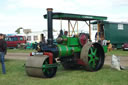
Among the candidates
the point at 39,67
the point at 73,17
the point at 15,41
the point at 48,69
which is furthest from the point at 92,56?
the point at 15,41

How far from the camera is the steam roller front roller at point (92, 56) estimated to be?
26.2 ft

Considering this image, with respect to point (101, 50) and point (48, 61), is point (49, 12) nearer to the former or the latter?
point (48, 61)

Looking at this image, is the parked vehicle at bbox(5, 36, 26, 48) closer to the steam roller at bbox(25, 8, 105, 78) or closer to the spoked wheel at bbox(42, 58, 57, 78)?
the steam roller at bbox(25, 8, 105, 78)

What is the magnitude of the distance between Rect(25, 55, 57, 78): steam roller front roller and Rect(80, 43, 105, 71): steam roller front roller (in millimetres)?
1294

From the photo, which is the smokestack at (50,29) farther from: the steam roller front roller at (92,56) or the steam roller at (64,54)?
the steam roller front roller at (92,56)

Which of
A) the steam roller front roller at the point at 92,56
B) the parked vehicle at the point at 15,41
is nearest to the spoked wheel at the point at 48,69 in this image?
the steam roller front roller at the point at 92,56

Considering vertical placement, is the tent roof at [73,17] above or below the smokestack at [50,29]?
above

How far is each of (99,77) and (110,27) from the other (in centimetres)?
1684

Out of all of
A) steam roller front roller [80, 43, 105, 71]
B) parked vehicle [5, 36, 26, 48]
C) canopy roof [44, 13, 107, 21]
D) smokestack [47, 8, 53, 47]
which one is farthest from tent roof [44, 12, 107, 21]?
parked vehicle [5, 36, 26, 48]

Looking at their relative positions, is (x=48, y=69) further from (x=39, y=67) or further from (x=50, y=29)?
(x=50, y=29)

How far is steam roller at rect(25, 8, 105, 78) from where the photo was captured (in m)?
7.02

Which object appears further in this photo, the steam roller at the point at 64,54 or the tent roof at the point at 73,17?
the tent roof at the point at 73,17

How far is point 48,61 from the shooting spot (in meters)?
7.21

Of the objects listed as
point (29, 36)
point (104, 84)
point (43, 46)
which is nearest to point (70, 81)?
point (104, 84)
